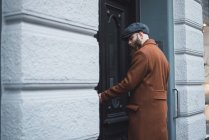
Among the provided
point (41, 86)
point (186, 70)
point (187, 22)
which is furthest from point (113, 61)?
point (41, 86)

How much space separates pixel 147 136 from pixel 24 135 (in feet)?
4.95

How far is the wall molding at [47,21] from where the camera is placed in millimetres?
2512

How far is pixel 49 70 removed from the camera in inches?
106

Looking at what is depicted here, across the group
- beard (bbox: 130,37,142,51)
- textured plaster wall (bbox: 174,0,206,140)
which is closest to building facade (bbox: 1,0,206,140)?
beard (bbox: 130,37,142,51)

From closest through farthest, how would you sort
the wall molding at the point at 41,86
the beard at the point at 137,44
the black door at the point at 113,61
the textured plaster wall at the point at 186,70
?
the wall molding at the point at 41,86 → the beard at the point at 137,44 → the black door at the point at 113,61 → the textured plaster wall at the point at 186,70

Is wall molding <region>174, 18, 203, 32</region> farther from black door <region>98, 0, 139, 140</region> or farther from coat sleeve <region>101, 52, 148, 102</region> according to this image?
coat sleeve <region>101, 52, 148, 102</region>

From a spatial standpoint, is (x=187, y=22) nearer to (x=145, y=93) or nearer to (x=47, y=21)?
(x=145, y=93)

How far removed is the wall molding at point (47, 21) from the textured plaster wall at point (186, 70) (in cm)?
223

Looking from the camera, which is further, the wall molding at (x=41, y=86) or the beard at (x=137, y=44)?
the beard at (x=137, y=44)

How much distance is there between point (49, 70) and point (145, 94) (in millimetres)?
1243

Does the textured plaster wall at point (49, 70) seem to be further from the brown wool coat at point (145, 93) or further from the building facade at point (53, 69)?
the brown wool coat at point (145, 93)

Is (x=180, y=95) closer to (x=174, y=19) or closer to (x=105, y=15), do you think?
(x=174, y=19)

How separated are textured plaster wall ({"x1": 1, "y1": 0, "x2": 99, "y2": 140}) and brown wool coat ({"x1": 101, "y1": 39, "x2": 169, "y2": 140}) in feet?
1.65

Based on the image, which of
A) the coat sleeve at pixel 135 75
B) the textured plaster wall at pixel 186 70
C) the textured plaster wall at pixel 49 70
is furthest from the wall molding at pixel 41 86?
the textured plaster wall at pixel 186 70
